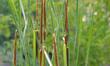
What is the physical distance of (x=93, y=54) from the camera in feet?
7.05

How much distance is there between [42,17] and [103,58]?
1.22m

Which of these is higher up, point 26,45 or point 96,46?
point 26,45

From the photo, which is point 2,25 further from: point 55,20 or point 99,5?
point 55,20

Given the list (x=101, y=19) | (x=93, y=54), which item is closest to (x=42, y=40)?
(x=93, y=54)

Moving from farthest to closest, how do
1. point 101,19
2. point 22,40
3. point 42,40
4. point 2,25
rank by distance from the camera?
1. point 2,25
2. point 101,19
3. point 22,40
4. point 42,40

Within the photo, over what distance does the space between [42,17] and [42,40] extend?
67 millimetres

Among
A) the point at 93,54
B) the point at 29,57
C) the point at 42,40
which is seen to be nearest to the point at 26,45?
the point at 29,57

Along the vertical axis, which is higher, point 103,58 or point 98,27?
point 98,27

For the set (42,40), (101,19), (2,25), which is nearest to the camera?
(42,40)

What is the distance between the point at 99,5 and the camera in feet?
7.88

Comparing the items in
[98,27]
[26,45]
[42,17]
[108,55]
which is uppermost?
[42,17]

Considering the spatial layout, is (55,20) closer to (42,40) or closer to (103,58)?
(42,40)

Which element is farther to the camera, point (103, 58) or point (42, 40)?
point (103, 58)

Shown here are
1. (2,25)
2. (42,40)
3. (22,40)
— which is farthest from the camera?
(2,25)
